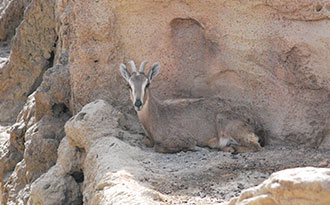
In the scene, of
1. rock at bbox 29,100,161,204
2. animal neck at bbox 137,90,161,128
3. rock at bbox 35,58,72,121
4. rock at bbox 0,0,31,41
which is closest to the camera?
rock at bbox 29,100,161,204

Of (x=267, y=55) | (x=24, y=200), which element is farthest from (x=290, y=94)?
(x=24, y=200)

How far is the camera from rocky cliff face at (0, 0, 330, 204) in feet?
22.9

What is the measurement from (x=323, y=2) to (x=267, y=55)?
110cm

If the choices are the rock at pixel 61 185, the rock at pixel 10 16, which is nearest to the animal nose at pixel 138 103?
the rock at pixel 61 185

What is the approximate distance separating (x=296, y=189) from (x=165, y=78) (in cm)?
504

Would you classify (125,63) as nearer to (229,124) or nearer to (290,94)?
(229,124)

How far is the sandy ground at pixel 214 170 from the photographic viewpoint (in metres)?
5.33

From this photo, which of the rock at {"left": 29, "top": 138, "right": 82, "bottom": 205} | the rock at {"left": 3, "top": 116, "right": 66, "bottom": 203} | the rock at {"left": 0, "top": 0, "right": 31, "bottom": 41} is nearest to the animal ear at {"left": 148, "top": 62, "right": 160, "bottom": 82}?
the rock at {"left": 29, "top": 138, "right": 82, "bottom": 205}

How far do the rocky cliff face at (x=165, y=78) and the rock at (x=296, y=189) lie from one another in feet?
7.43

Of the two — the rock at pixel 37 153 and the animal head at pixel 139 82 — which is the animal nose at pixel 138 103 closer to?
the animal head at pixel 139 82

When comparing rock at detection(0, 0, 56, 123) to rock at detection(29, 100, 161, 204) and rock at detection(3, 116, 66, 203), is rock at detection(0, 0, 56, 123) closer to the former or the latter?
rock at detection(3, 116, 66, 203)

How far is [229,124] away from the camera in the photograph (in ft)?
24.2

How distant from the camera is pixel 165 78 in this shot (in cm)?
818

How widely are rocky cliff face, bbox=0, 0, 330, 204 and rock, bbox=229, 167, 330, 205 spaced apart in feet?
7.43
